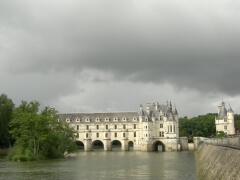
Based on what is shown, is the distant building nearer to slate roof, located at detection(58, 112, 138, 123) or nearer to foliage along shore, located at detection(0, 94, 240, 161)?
slate roof, located at detection(58, 112, 138, 123)

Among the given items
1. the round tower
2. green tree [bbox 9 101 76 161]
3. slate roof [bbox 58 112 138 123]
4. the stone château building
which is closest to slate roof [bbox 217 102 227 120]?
the round tower

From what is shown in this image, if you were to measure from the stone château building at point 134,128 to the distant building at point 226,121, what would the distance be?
1162cm

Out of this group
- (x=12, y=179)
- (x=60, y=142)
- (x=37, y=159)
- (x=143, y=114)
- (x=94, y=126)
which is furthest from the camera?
(x=94, y=126)

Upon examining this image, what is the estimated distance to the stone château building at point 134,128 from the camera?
89312 mm

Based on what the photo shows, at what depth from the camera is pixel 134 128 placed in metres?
101

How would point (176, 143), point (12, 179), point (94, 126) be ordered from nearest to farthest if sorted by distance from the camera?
point (12, 179)
point (176, 143)
point (94, 126)

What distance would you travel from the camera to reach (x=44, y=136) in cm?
5453

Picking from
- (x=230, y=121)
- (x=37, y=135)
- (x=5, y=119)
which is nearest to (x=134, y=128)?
(x=230, y=121)

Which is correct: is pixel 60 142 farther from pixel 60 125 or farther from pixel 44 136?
pixel 44 136

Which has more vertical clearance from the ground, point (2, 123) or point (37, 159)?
point (2, 123)

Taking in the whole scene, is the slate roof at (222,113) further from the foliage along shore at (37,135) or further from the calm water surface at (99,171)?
the calm water surface at (99,171)

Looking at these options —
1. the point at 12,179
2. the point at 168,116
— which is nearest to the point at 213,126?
the point at 168,116

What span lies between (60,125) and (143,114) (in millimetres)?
36552

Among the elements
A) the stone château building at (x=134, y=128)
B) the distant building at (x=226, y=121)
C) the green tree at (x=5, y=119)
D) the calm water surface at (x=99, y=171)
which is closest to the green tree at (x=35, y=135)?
the calm water surface at (x=99, y=171)
